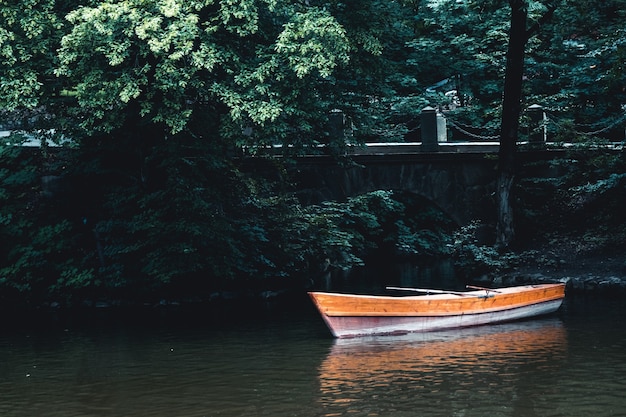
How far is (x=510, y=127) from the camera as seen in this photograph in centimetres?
2448

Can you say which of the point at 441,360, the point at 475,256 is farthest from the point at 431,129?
the point at 441,360

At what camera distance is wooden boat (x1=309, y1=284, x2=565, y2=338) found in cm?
1838

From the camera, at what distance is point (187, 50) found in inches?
725

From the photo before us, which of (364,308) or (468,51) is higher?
(468,51)

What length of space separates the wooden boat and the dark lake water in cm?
28

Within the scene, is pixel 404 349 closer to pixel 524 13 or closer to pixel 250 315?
pixel 250 315

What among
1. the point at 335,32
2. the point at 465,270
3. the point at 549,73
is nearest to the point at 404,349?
the point at 335,32

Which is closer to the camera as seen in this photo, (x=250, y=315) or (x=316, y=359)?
(x=316, y=359)

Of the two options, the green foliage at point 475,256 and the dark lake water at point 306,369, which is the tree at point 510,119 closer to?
the green foliage at point 475,256

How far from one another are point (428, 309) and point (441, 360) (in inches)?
113

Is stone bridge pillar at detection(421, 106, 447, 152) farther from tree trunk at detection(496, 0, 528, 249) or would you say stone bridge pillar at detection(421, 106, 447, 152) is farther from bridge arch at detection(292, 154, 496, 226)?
tree trunk at detection(496, 0, 528, 249)

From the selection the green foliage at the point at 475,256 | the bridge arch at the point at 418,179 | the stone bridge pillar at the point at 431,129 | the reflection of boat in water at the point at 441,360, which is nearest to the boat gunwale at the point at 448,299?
the reflection of boat in water at the point at 441,360

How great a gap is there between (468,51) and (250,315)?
12650mm

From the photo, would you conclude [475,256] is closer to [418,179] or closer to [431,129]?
[418,179]
